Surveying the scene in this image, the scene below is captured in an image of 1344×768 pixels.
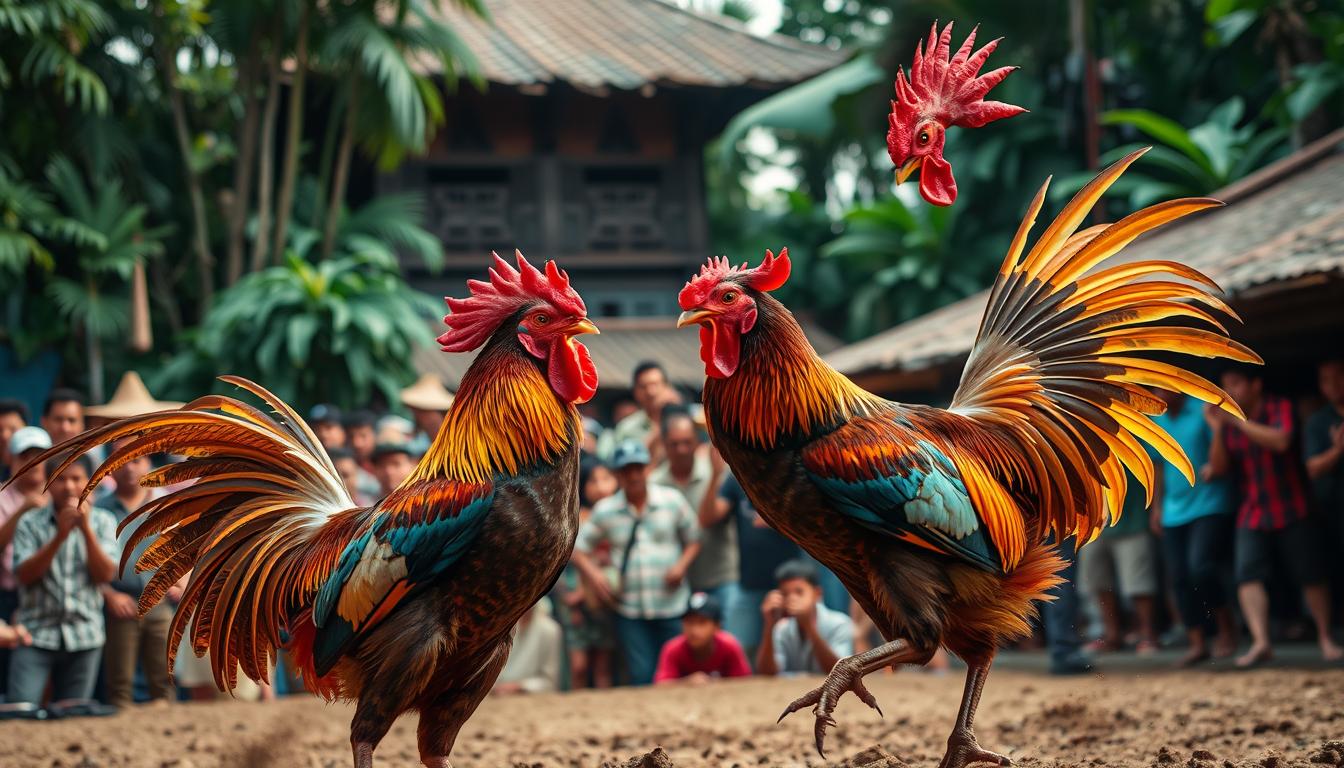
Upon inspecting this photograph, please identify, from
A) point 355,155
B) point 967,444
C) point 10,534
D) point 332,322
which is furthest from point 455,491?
point 355,155

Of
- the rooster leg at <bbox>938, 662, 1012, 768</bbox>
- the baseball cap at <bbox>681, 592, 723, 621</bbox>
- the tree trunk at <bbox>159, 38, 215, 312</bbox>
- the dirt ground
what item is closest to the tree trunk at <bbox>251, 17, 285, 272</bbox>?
the tree trunk at <bbox>159, 38, 215, 312</bbox>

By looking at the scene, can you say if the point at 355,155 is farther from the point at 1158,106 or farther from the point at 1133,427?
the point at 1133,427

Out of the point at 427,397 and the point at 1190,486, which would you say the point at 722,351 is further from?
the point at 427,397

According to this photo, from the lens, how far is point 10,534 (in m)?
8.00

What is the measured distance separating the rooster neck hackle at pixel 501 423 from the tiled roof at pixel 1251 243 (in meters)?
5.66

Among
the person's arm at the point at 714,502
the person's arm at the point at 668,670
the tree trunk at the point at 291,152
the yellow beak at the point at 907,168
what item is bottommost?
the person's arm at the point at 668,670

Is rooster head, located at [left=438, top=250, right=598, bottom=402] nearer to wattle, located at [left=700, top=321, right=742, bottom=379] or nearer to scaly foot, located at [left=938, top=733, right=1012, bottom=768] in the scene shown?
wattle, located at [left=700, top=321, right=742, bottom=379]

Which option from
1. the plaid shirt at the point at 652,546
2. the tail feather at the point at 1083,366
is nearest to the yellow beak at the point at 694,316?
the tail feather at the point at 1083,366

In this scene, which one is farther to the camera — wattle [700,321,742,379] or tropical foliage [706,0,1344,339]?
tropical foliage [706,0,1344,339]

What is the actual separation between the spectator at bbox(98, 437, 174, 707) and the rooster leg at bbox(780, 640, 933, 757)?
562 cm

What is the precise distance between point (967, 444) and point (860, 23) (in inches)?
1071

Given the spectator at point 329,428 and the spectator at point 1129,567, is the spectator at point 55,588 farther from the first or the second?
the spectator at point 1129,567

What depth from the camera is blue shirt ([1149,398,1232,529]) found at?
29.6 feet

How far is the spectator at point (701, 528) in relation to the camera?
31.1 feet
